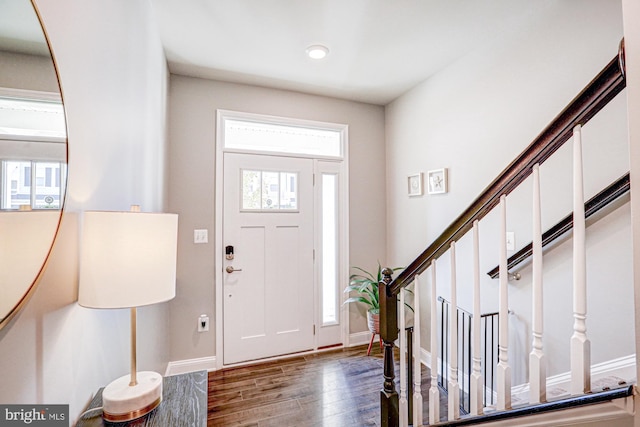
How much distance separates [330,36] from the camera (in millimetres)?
2242

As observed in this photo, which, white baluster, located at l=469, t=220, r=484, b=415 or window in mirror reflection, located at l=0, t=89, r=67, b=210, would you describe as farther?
white baluster, located at l=469, t=220, r=484, b=415

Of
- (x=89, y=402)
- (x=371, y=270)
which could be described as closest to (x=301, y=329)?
(x=371, y=270)

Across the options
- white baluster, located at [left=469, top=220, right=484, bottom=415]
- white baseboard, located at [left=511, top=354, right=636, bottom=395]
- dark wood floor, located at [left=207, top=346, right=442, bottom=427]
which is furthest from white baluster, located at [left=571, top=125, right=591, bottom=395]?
dark wood floor, located at [left=207, top=346, right=442, bottom=427]

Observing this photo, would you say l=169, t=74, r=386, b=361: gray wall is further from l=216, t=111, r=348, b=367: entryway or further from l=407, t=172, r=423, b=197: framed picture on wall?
l=407, t=172, r=423, b=197: framed picture on wall

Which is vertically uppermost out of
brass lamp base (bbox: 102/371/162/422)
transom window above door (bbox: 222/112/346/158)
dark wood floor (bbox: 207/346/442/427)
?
transom window above door (bbox: 222/112/346/158)

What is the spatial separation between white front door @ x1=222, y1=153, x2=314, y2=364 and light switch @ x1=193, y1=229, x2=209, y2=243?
0.52 ft

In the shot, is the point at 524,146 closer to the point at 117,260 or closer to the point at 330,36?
the point at 330,36

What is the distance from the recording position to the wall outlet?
2783 mm

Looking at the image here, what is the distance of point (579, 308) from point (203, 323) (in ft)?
9.03

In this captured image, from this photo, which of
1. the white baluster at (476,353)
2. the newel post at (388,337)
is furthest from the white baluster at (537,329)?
the newel post at (388,337)

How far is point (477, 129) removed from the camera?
2385mm

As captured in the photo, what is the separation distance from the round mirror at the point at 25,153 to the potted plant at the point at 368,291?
2509 mm

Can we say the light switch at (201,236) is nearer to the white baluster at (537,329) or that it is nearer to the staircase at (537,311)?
the staircase at (537,311)

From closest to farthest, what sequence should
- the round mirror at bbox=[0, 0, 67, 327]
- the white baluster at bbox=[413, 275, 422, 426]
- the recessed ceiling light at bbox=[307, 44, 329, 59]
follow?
the round mirror at bbox=[0, 0, 67, 327] < the white baluster at bbox=[413, 275, 422, 426] < the recessed ceiling light at bbox=[307, 44, 329, 59]
